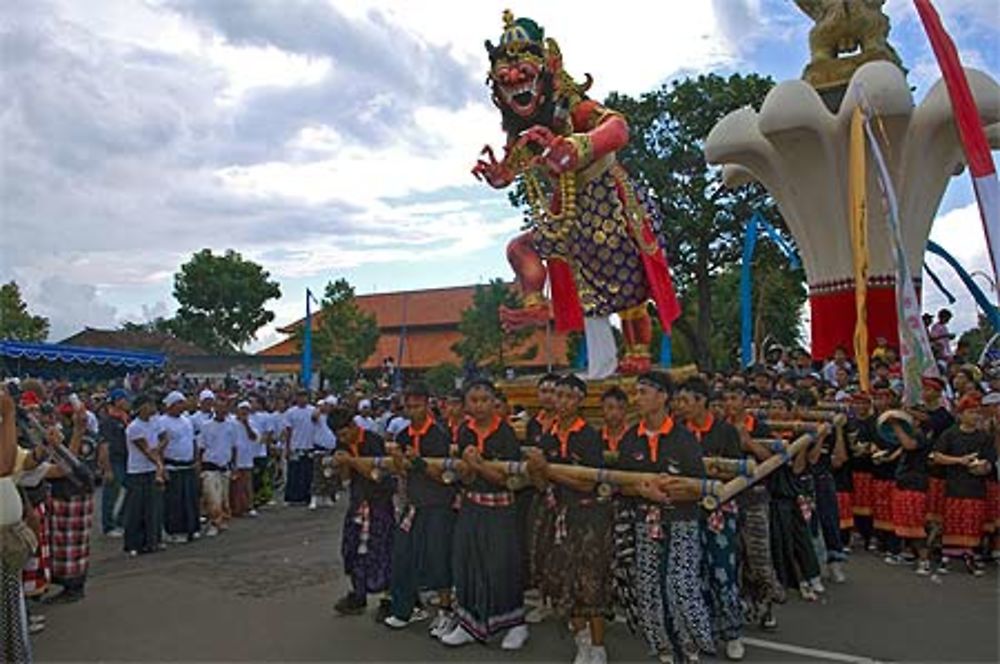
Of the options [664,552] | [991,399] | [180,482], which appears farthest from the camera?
[180,482]

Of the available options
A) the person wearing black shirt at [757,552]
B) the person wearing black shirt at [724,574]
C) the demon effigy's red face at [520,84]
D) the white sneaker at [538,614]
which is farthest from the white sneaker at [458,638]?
the demon effigy's red face at [520,84]

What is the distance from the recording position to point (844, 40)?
14.4m

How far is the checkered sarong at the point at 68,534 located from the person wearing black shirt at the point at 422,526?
2525 mm

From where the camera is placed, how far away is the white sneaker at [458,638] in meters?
5.56

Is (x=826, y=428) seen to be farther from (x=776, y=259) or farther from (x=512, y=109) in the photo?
(x=776, y=259)

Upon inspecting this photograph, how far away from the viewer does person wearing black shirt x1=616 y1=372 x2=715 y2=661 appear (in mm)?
4953

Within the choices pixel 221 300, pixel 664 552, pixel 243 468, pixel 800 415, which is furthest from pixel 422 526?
pixel 221 300

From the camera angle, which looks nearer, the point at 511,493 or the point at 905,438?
the point at 511,493

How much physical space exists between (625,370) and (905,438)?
→ 8.21 feet

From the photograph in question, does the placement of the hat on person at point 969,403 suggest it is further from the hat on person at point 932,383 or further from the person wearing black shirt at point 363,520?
the person wearing black shirt at point 363,520

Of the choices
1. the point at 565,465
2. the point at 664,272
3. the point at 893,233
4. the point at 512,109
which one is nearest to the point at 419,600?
the point at 565,465

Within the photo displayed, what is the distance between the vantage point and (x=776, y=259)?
80.6 ft

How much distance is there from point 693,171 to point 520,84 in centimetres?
1748

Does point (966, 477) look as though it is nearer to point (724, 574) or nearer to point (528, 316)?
point (724, 574)
